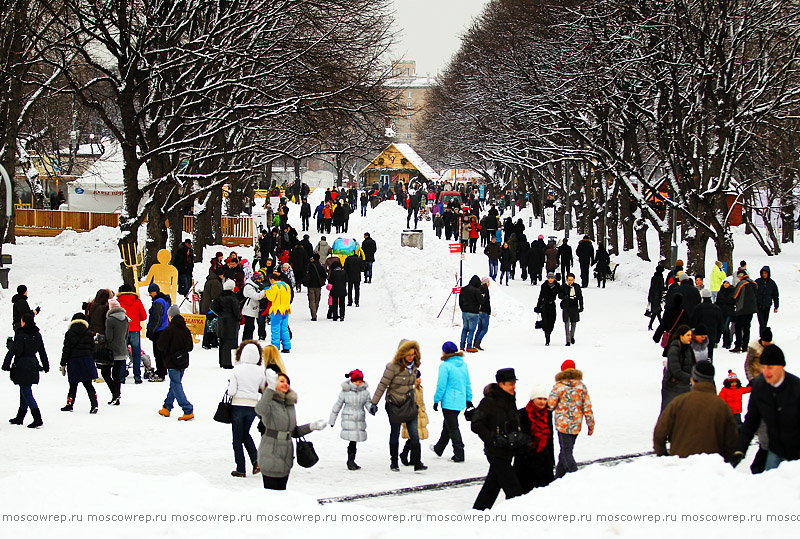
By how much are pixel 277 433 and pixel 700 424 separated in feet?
10.9

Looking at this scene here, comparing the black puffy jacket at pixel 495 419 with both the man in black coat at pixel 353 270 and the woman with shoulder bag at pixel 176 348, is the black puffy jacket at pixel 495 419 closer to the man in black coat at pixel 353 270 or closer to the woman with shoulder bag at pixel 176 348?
the woman with shoulder bag at pixel 176 348

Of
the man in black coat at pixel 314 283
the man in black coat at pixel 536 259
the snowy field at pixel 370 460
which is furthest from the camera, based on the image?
the man in black coat at pixel 536 259

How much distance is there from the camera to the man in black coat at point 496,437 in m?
8.36

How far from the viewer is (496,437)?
835cm

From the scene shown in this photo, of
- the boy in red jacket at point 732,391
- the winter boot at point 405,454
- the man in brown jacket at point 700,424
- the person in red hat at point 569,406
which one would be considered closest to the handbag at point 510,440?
the person in red hat at point 569,406

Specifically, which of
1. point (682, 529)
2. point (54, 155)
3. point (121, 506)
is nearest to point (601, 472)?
point (682, 529)

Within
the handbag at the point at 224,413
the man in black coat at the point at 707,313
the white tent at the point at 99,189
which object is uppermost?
the white tent at the point at 99,189

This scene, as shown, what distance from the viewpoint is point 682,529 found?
21.0ft

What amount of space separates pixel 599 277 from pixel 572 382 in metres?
21.8

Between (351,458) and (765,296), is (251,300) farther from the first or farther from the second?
(765,296)

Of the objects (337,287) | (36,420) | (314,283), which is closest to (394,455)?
(36,420)

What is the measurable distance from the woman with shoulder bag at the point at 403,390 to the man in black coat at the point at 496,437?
188 centimetres

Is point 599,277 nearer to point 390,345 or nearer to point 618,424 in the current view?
point 390,345

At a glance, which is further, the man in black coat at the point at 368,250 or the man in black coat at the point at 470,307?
the man in black coat at the point at 368,250
